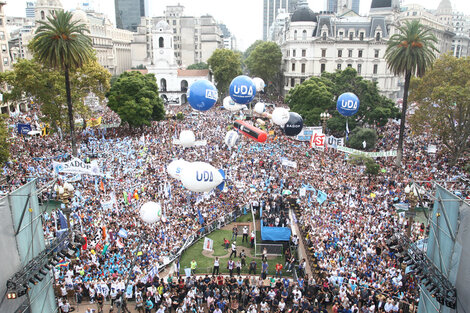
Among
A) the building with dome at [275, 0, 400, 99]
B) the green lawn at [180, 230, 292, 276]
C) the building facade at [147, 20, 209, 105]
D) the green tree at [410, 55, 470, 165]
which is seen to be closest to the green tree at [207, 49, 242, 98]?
the building facade at [147, 20, 209, 105]

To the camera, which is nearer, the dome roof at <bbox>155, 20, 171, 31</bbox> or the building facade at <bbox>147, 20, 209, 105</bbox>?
the dome roof at <bbox>155, 20, 171, 31</bbox>

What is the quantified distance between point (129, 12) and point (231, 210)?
161042 millimetres

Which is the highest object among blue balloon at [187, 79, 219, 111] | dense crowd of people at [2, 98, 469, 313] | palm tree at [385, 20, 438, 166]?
palm tree at [385, 20, 438, 166]

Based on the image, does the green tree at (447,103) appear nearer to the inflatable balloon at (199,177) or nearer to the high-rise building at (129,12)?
the inflatable balloon at (199,177)

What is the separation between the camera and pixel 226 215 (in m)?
24.4

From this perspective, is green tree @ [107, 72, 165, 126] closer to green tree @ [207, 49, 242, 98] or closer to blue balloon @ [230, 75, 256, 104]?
blue balloon @ [230, 75, 256, 104]

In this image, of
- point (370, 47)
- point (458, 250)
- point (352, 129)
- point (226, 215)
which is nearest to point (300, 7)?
point (370, 47)

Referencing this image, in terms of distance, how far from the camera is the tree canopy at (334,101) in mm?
41281

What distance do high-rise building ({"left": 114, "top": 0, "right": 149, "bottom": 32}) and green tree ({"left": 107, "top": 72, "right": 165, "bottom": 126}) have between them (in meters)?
130

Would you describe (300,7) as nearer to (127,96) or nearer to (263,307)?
(127,96)

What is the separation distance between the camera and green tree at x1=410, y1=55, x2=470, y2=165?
30.5 meters

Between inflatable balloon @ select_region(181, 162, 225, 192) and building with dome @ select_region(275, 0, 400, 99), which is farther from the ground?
building with dome @ select_region(275, 0, 400, 99)

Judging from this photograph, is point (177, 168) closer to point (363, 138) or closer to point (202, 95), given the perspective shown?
point (202, 95)

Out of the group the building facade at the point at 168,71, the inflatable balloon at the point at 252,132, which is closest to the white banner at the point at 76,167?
the inflatable balloon at the point at 252,132
